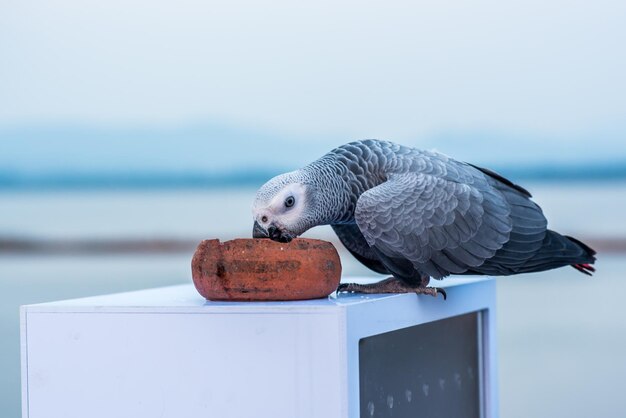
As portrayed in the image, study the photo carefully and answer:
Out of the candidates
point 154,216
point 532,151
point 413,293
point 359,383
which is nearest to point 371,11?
point 532,151

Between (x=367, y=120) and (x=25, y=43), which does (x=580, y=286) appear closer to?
(x=367, y=120)

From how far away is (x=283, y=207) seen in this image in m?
1.22

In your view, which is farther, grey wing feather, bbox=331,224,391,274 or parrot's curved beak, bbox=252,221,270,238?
grey wing feather, bbox=331,224,391,274

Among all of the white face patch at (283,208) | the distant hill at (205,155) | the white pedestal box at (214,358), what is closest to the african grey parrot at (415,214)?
the white face patch at (283,208)

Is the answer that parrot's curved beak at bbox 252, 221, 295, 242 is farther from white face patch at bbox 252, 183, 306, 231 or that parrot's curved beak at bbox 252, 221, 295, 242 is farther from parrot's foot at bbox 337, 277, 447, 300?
parrot's foot at bbox 337, 277, 447, 300

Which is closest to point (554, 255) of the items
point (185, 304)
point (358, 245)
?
point (358, 245)

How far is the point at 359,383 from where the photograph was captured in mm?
1006

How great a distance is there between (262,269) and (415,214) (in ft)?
0.97

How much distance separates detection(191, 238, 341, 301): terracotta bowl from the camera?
1.04 meters

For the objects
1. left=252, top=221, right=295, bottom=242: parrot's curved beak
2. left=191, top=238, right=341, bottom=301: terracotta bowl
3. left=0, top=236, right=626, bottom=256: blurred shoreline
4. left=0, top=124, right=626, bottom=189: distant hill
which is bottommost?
left=0, top=236, right=626, bottom=256: blurred shoreline

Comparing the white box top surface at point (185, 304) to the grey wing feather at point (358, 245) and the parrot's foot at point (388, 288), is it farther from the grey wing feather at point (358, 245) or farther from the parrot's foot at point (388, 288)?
the grey wing feather at point (358, 245)

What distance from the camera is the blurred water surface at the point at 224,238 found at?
2.85 metres

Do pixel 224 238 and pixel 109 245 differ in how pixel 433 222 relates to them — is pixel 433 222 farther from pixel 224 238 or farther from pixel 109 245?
pixel 109 245

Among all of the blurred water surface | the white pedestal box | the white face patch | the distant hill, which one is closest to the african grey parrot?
the white face patch
